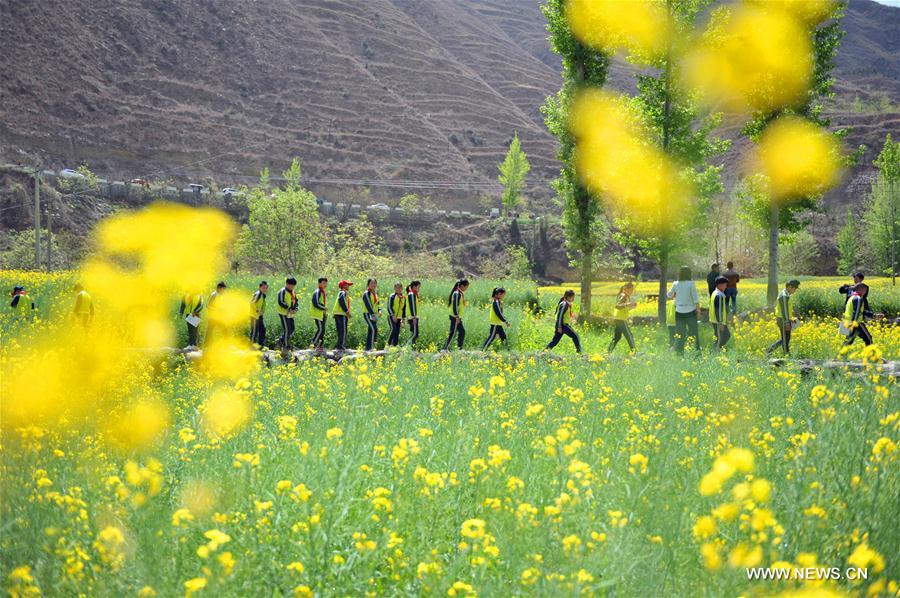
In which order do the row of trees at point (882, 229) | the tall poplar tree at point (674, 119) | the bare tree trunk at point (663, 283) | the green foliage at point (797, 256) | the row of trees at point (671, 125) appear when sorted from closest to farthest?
1. the bare tree trunk at point (663, 283)
2. the tall poplar tree at point (674, 119)
3. the row of trees at point (671, 125)
4. the row of trees at point (882, 229)
5. the green foliage at point (797, 256)

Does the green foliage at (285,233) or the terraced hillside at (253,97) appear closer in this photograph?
the green foliage at (285,233)

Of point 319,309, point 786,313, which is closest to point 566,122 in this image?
point 319,309

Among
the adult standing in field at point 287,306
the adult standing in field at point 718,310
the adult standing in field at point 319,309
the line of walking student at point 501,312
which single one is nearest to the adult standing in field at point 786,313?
the line of walking student at point 501,312

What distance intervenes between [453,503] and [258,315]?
494 inches

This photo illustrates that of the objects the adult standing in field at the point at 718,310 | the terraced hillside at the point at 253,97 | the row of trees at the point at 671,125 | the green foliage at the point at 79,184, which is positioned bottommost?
the adult standing in field at the point at 718,310

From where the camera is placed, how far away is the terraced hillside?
8112 cm

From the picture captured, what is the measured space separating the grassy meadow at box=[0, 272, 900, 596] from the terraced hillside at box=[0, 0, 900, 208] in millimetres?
77323

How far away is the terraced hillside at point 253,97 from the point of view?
81125 mm

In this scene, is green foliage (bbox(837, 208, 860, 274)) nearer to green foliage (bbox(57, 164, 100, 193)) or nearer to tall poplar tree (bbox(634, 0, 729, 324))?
tall poplar tree (bbox(634, 0, 729, 324))

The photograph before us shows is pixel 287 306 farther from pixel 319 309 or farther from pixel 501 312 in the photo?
pixel 501 312

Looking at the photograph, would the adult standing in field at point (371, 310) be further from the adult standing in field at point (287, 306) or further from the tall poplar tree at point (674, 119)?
the tall poplar tree at point (674, 119)

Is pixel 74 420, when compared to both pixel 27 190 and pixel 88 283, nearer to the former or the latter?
pixel 88 283

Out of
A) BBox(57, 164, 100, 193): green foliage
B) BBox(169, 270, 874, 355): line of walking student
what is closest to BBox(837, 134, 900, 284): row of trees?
BBox(169, 270, 874, 355): line of walking student

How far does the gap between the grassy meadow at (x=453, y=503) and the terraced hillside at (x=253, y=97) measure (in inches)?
3044
